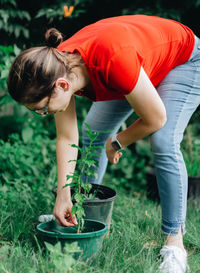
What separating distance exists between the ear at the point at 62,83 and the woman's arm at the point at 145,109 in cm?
26

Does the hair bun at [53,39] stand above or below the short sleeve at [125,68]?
above

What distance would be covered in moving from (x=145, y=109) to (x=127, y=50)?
25cm

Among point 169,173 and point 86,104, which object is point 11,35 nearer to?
point 86,104

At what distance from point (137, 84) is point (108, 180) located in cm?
180

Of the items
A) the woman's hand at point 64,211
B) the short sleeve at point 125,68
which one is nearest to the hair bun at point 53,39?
the short sleeve at point 125,68

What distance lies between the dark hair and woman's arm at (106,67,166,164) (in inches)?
12.5

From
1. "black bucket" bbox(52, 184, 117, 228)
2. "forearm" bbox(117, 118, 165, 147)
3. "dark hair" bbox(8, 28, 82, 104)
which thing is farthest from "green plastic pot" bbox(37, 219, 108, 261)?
"dark hair" bbox(8, 28, 82, 104)

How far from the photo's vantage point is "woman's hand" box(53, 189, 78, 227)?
1.69 metres

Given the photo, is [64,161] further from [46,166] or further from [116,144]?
[46,166]

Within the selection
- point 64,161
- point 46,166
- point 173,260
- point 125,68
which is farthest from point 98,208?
point 46,166

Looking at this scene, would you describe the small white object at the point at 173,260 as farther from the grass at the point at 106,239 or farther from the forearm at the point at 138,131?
the forearm at the point at 138,131

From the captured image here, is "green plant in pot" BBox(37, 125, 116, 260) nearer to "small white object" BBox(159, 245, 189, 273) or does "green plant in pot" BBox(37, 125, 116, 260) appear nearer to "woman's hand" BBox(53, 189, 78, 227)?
"woman's hand" BBox(53, 189, 78, 227)

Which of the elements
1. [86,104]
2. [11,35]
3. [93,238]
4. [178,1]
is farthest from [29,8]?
[93,238]

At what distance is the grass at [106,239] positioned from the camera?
1505mm
